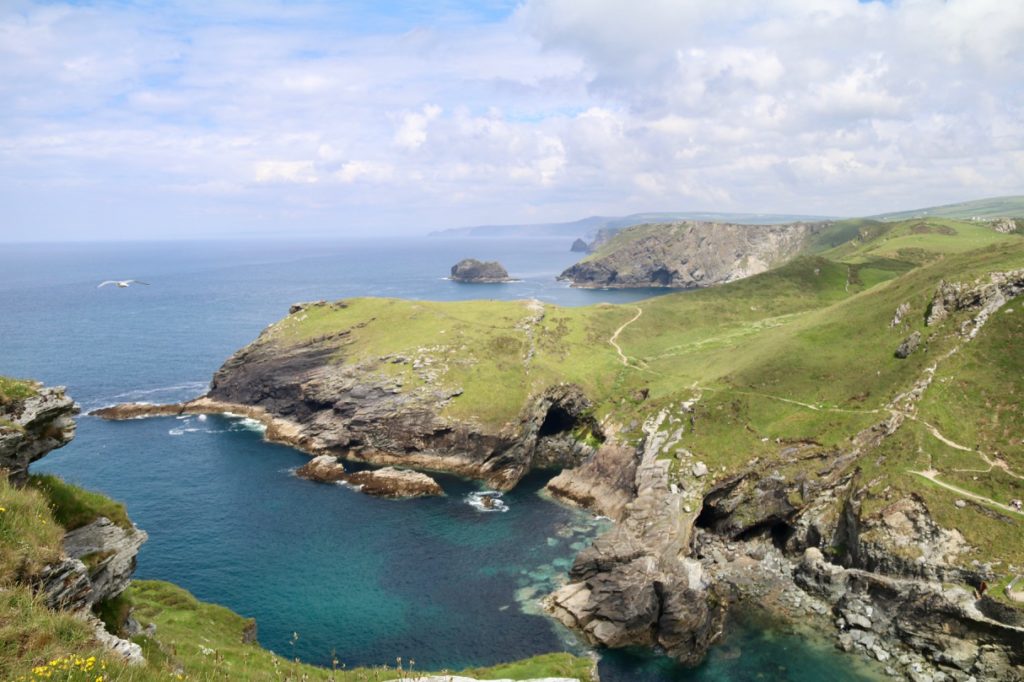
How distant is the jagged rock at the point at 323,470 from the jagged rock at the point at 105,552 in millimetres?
66161

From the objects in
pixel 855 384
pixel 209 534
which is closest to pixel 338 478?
pixel 209 534

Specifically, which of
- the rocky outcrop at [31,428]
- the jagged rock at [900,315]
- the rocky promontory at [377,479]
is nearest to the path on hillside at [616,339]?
the jagged rock at [900,315]

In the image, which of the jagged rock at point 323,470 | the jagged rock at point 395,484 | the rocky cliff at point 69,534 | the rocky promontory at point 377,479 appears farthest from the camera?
the jagged rock at point 323,470

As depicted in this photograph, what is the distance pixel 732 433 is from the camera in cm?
8681

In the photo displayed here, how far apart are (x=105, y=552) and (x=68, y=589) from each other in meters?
5.01

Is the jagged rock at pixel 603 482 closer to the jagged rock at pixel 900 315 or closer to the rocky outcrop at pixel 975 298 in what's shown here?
the jagged rock at pixel 900 315

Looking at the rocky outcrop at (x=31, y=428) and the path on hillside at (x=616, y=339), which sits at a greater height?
the rocky outcrop at (x=31, y=428)

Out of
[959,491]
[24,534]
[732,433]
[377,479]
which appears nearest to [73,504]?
[24,534]

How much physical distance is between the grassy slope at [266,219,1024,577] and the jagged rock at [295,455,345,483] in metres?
21.4

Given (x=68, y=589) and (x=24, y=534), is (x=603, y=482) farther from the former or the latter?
(x=24, y=534)

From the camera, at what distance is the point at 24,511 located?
23.3 metres

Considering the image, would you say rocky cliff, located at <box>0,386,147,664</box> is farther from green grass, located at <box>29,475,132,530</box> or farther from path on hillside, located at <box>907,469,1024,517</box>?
path on hillside, located at <box>907,469,1024,517</box>

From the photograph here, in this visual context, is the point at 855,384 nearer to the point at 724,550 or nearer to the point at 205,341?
the point at 724,550

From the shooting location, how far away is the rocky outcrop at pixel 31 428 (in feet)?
84.4
